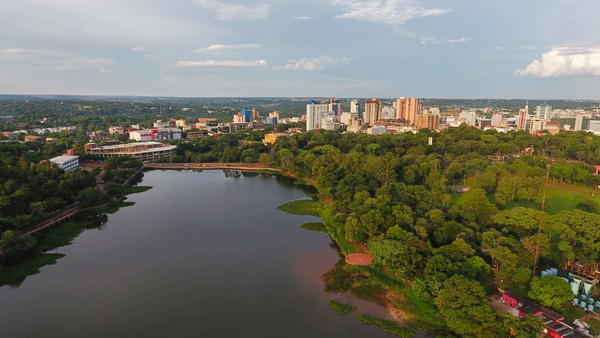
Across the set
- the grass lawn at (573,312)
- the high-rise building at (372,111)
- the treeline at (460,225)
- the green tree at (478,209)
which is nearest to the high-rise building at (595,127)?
the high-rise building at (372,111)

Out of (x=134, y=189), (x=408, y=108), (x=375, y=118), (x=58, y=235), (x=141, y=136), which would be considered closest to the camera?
(x=58, y=235)

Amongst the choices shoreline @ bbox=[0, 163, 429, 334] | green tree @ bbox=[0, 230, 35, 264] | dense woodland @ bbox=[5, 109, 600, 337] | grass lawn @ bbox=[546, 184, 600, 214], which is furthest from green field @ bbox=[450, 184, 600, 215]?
green tree @ bbox=[0, 230, 35, 264]

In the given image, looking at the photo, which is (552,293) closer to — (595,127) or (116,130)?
(116,130)

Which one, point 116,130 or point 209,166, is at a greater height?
point 116,130

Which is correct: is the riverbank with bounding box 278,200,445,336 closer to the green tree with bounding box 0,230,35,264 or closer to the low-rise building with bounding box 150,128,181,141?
the green tree with bounding box 0,230,35,264

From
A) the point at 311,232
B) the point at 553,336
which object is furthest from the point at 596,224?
the point at 311,232

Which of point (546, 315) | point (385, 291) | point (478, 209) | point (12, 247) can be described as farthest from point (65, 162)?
point (546, 315)

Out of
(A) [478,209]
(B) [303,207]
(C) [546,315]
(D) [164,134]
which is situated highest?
(D) [164,134]
